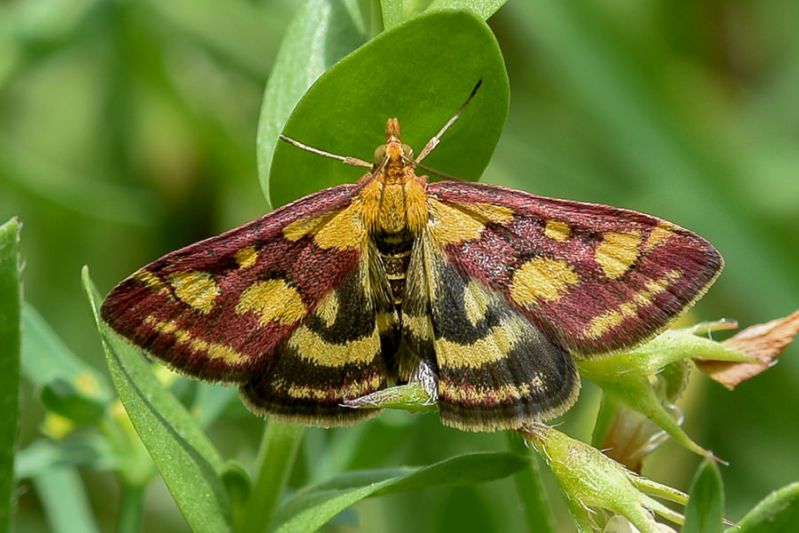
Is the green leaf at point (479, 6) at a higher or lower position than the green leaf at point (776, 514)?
higher

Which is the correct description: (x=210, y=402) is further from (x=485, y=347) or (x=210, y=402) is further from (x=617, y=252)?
(x=617, y=252)

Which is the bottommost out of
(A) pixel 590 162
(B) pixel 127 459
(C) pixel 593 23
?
(B) pixel 127 459

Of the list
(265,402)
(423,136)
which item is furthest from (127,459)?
(423,136)

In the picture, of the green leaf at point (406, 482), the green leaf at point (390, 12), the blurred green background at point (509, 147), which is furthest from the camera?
the blurred green background at point (509, 147)

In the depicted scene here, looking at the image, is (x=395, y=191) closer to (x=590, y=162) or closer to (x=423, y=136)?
(x=423, y=136)

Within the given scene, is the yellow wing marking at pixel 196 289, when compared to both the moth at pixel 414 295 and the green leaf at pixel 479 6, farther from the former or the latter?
the green leaf at pixel 479 6

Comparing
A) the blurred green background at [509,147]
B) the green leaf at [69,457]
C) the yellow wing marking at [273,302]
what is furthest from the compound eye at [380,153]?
the blurred green background at [509,147]

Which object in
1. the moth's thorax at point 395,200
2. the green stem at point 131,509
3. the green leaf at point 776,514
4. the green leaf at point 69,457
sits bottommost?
the green leaf at point 776,514
